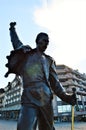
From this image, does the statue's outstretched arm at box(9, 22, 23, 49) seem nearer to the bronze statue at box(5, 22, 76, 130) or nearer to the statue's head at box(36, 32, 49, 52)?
the bronze statue at box(5, 22, 76, 130)

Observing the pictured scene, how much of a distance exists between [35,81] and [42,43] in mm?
593

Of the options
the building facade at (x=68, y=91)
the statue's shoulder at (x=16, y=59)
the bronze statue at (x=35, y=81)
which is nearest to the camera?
the bronze statue at (x=35, y=81)

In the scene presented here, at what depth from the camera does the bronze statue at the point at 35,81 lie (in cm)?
435

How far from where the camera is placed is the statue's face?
15.8ft

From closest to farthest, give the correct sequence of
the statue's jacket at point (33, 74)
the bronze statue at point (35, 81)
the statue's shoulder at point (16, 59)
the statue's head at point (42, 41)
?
the bronze statue at point (35, 81) < the statue's jacket at point (33, 74) < the statue's shoulder at point (16, 59) < the statue's head at point (42, 41)

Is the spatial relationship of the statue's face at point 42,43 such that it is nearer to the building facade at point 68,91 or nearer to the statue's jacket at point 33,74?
the statue's jacket at point 33,74

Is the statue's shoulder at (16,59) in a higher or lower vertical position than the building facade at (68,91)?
lower

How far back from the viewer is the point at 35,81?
4535 mm

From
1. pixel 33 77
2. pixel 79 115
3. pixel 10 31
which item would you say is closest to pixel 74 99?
pixel 33 77

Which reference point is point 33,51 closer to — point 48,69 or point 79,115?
point 48,69

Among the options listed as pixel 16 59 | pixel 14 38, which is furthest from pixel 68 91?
pixel 16 59

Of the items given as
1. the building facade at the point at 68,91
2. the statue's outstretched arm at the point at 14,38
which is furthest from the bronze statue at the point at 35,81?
the building facade at the point at 68,91

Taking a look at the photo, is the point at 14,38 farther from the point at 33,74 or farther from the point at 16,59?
the point at 33,74

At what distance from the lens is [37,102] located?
14.5 ft
